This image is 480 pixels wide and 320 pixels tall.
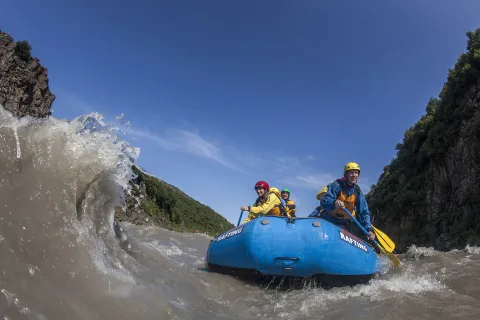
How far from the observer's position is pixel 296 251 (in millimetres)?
5121

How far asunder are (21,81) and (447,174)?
895 inches

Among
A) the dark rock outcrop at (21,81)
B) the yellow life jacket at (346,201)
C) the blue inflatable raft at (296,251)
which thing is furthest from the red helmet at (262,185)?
the dark rock outcrop at (21,81)

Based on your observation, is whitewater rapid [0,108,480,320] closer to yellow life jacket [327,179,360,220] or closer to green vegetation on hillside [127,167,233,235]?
yellow life jacket [327,179,360,220]

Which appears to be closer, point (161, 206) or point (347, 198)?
point (347, 198)

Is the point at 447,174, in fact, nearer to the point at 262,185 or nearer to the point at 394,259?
the point at 394,259

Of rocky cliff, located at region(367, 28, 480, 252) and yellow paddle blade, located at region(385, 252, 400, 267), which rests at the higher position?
rocky cliff, located at region(367, 28, 480, 252)

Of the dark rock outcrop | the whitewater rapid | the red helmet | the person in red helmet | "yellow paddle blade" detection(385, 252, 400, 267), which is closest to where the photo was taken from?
the whitewater rapid

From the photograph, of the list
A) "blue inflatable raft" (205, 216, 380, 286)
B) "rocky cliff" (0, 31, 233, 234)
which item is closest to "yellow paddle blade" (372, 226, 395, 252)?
"blue inflatable raft" (205, 216, 380, 286)

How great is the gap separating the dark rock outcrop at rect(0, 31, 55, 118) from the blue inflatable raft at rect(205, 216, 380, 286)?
18.6 meters

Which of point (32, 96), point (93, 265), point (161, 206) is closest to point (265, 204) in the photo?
point (93, 265)

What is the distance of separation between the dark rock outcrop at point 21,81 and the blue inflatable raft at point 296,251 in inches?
733

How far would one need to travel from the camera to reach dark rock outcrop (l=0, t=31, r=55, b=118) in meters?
20.2

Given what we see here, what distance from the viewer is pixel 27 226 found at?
9.11 feet

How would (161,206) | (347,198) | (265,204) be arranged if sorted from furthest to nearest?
1. (161,206)
2. (347,198)
3. (265,204)
